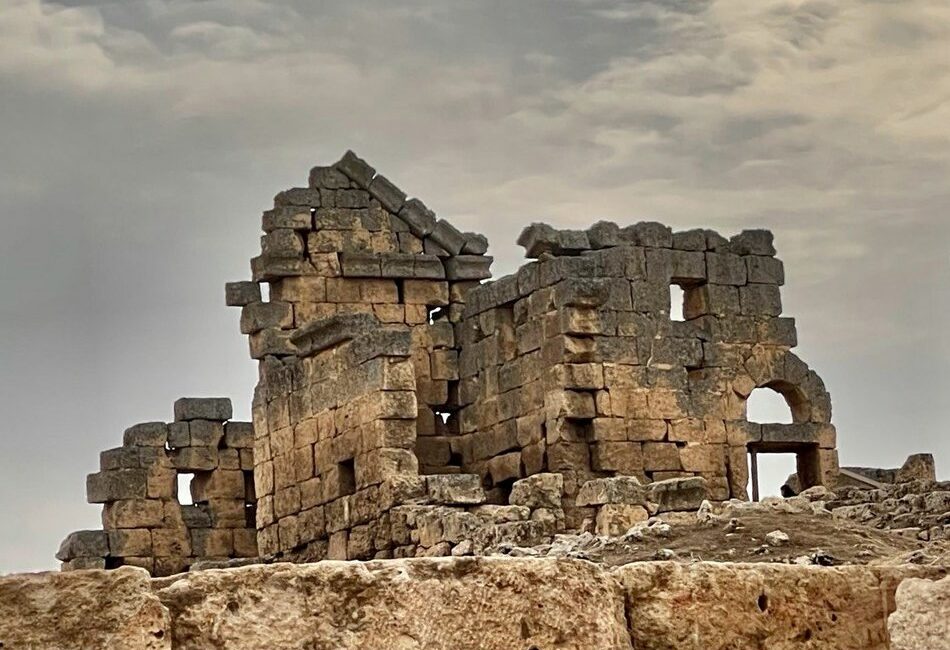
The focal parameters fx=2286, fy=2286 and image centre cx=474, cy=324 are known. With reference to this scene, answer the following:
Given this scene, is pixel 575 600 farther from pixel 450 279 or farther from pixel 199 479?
pixel 199 479

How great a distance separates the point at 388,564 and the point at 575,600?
1.91 feet

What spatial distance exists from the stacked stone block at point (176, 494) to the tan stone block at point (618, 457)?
7.56 metres

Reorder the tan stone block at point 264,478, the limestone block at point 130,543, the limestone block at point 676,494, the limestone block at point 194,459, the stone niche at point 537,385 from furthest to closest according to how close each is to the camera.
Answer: the limestone block at point 194,459 → the limestone block at point 130,543 → the tan stone block at point 264,478 → the stone niche at point 537,385 → the limestone block at point 676,494

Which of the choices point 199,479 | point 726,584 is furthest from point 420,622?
point 199,479

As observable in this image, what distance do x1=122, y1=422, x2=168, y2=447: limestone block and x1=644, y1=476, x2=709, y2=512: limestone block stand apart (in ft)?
33.0

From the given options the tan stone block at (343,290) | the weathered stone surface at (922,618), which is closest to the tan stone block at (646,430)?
the tan stone block at (343,290)

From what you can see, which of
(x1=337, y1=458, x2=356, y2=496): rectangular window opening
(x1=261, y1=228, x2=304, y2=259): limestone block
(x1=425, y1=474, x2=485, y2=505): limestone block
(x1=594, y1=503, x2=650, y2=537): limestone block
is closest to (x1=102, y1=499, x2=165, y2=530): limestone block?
(x1=261, y1=228, x2=304, y2=259): limestone block

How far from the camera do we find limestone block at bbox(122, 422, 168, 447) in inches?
1148

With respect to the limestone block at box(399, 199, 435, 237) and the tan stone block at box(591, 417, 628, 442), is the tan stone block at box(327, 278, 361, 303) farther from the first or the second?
the tan stone block at box(591, 417, 628, 442)

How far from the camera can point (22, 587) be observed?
536 centimetres

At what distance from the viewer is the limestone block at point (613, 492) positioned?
20609 mm

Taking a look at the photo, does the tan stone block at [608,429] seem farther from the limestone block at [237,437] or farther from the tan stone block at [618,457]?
the limestone block at [237,437]

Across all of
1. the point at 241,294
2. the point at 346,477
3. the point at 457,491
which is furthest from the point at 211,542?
the point at 457,491

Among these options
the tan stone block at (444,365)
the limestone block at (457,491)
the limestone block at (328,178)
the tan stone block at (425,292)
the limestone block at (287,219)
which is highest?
the limestone block at (328,178)
